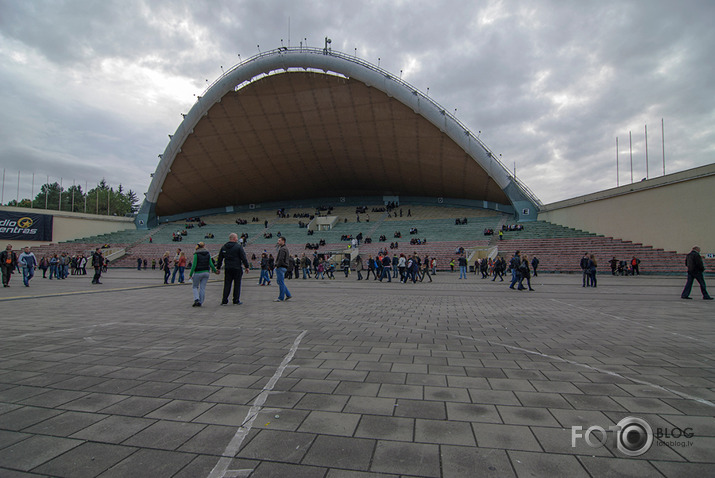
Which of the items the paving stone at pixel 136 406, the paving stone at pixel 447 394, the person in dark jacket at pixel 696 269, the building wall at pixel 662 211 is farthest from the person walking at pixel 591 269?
the paving stone at pixel 136 406

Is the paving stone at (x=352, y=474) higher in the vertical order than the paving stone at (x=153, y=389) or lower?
higher

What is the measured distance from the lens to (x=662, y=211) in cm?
2270

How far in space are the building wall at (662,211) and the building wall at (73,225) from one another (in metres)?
55.8

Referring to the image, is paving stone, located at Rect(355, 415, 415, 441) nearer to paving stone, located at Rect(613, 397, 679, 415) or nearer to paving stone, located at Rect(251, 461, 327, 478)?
paving stone, located at Rect(251, 461, 327, 478)

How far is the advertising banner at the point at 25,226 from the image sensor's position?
1485 inches

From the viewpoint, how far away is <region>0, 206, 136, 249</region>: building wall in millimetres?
39500

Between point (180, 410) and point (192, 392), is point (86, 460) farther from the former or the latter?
point (192, 392)

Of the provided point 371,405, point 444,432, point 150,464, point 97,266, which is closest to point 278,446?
point 150,464

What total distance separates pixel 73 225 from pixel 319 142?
105ft

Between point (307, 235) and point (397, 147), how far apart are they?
15381 mm

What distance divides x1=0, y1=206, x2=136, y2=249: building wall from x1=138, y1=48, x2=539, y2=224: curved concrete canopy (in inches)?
148

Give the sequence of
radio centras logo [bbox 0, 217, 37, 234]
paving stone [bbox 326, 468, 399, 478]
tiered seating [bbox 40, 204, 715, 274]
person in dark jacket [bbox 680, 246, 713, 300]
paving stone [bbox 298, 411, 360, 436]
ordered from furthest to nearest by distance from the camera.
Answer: radio centras logo [bbox 0, 217, 37, 234] < tiered seating [bbox 40, 204, 715, 274] < person in dark jacket [bbox 680, 246, 713, 300] < paving stone [bbox 298, 411, 360, 436] < paving stone [bbox 326, 468, 399, 478]

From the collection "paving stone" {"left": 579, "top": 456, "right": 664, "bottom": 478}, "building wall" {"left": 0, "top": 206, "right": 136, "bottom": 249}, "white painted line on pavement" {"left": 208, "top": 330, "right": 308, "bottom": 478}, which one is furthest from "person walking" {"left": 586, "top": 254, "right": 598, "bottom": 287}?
"building wall" {"left": 0, "top": 206, "right": 136, "bottom": 249}

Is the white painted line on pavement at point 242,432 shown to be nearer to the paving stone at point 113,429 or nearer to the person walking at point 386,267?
the paving stone at point 113,429
